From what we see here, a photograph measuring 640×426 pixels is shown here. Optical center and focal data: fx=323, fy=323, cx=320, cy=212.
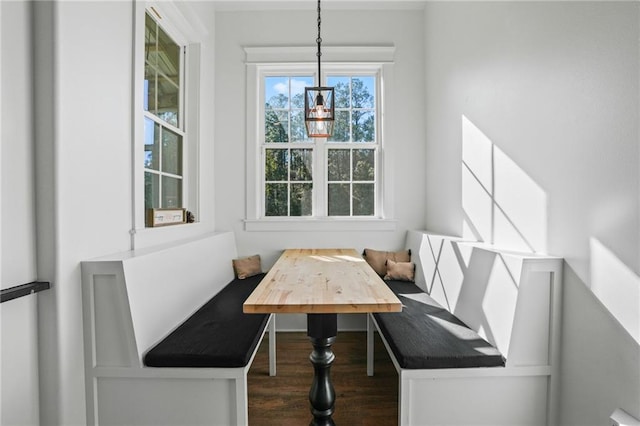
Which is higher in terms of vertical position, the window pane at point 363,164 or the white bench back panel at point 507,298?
the window pane at point 363,164

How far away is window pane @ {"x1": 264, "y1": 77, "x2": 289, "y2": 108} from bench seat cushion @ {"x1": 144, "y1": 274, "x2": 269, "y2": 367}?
2.12 metres

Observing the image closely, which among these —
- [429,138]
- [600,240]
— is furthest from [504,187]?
[429,138]

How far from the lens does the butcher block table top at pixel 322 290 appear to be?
1.39 meters

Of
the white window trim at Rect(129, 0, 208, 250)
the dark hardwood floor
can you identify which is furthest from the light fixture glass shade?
the dark hardwood floor

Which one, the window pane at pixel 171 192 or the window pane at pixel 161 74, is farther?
the window pane at pixel 171 192

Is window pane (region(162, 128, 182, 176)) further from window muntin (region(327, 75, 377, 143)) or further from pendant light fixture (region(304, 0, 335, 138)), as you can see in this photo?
window muntin (region(327, 75, 377, 143))

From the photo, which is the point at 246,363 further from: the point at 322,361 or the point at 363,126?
the point at 363,126

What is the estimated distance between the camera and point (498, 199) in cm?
202

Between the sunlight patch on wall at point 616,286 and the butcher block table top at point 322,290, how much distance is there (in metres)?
0.81

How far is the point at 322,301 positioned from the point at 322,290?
190mm

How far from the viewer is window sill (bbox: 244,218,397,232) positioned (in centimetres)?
330

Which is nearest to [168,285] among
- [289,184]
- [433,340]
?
[433,340]

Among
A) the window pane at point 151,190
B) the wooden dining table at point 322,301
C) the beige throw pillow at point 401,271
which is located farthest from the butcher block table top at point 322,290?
the window pane at point 151,190

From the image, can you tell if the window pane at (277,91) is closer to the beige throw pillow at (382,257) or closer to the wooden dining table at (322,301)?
the beige throw pillow at (382,257)
